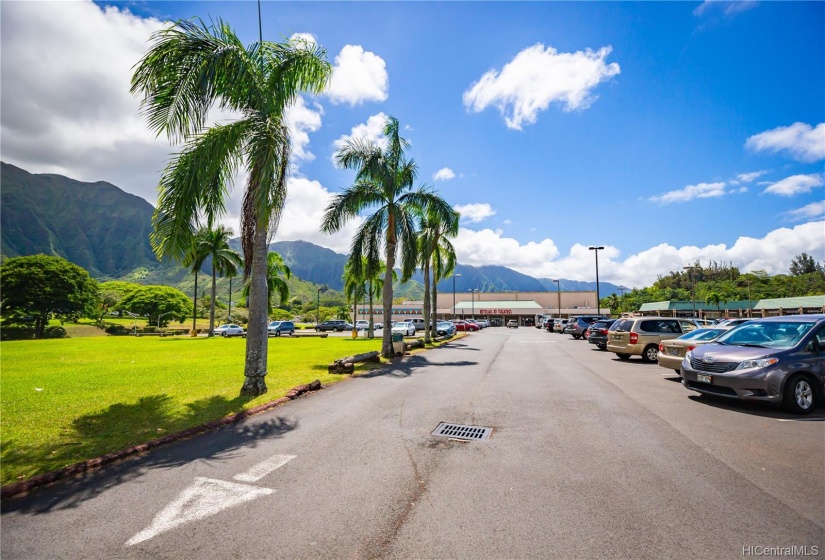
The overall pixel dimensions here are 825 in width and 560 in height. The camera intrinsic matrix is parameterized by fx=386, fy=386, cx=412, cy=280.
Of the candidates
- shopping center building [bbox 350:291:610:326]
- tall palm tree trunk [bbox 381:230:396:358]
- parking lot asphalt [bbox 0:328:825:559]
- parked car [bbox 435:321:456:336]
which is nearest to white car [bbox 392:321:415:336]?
parked car [bbox 435:321:456:336]

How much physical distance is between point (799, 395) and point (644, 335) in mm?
8808

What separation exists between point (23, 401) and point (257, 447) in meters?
6.22

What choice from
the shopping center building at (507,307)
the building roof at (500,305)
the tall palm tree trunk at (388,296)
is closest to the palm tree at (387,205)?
the tall palm tree trunk at (388,296)

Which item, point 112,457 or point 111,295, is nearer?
point 112,457

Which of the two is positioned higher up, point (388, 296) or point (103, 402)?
point (388, 296)

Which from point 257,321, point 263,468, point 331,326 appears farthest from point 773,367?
point 331,326

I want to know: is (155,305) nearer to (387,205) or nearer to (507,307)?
(387,205)

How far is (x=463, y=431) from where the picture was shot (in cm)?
611

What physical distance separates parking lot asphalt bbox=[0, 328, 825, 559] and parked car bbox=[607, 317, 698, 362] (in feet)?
28.8

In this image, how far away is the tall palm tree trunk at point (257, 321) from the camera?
8906 mm

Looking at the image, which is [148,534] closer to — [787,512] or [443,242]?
[787,512]

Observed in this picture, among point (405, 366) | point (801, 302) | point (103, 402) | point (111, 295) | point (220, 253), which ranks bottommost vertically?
point (405, 366)

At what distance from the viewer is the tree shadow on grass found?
4078 millimetres

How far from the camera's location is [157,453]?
207 inches
